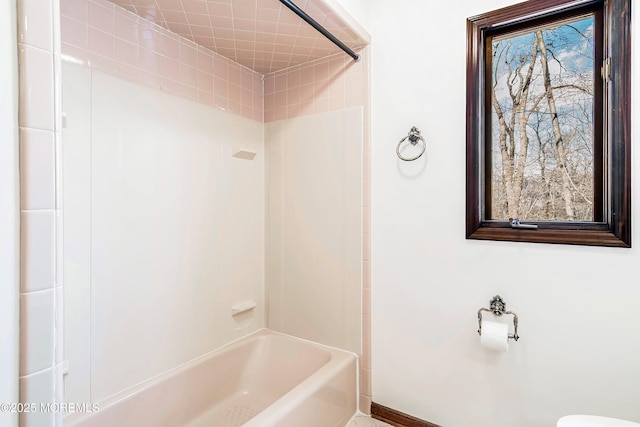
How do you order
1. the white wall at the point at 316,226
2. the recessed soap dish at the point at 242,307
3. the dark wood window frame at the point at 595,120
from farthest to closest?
the recessed soap dish at the point at 242,307
the white wall at the point at 316,226
the dark wood window frame at the point at 595,120

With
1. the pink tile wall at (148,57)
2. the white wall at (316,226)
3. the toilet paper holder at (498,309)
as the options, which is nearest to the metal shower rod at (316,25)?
the white wall at (316,226)

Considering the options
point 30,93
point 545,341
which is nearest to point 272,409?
point 545,341

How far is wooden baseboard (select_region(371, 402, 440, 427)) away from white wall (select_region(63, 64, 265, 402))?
2.96ft

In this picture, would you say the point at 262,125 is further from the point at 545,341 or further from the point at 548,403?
the point at 548,403

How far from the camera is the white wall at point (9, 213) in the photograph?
0.61m

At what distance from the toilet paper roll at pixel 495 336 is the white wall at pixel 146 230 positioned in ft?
4.50

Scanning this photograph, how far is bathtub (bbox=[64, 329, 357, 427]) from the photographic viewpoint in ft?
4.55

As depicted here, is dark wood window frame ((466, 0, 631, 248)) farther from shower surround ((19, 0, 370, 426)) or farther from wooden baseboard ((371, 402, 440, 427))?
wooden baseboard ((371, 402, 440, 427))

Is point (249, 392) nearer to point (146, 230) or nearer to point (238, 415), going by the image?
point (238, 415)

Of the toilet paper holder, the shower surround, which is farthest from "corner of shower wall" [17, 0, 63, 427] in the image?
the toilet paper holder

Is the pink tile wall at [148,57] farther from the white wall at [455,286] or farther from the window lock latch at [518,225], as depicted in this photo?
the window lock latch at [518,225]

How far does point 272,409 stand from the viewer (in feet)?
4.34

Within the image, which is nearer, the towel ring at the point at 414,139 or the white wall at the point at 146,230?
the white wall at the point at 146,230

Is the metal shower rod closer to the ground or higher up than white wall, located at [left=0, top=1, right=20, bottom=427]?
higher up
